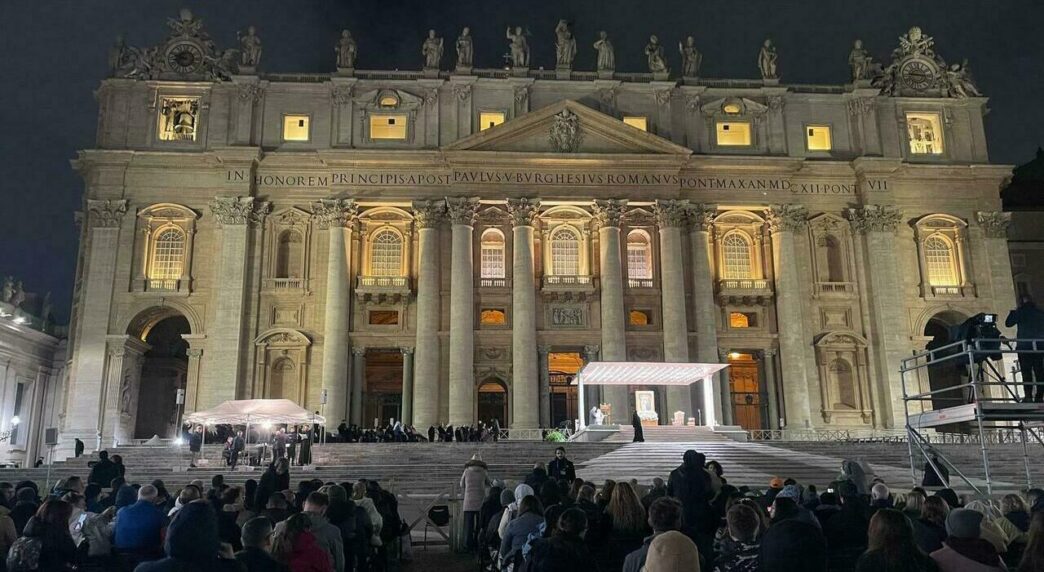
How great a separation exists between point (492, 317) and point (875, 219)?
20446 mm

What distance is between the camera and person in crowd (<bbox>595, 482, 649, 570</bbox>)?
8.92m

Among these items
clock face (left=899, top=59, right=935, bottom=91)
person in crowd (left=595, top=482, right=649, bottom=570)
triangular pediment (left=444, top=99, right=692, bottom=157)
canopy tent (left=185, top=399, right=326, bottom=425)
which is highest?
clock face (left=899, top=59, right=935, bottom=91)

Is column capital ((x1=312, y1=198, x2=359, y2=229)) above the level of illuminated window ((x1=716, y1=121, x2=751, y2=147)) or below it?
below

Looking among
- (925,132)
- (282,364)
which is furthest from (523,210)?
(925,132)

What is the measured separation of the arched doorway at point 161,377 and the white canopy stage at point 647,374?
22562mm

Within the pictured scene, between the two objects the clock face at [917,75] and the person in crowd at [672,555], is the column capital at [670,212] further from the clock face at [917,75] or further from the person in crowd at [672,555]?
the person in crowd at [672,555]

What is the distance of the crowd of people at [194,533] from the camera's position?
614 cm

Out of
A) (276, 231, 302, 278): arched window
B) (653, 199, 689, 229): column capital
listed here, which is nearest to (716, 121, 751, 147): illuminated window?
(653, 199, 689, 229): column capital

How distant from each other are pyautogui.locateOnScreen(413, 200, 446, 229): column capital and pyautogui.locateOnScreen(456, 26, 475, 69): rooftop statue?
788 cm

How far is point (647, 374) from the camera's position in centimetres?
3784

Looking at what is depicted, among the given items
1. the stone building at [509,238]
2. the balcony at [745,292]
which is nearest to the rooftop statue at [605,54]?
the stone building at [509,238]

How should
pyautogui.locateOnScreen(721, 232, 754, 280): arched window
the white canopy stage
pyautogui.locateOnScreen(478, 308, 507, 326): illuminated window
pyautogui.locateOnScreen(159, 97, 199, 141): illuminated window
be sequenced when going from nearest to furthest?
1. the white canopy stage
2. pyautogui.locateOnScreen(478, 308, 507, 326): illuminated window
3. pyautogui.locateOnScreen(159, 97, 199, 141): illuminated window
4. pyautogui.locateOnScreen(721, 232, 754, 280): arched window

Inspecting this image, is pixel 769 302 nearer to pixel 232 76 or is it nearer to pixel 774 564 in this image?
pixel 232 76

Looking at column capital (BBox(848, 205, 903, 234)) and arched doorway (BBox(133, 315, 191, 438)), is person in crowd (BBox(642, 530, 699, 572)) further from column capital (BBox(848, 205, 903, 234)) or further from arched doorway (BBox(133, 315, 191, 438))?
arched doorway (BBox(133, 315, 191, 438))
